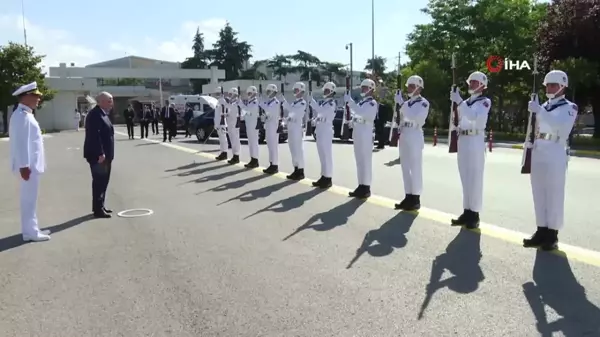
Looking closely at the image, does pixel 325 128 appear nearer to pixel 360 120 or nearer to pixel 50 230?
pixel 360 120

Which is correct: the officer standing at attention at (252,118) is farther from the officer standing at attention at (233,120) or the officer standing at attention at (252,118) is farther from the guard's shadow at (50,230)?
the guard's shadow at (50,230)

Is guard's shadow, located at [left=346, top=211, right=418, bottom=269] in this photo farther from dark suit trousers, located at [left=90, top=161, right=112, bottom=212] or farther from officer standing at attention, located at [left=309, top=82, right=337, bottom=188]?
dark suit trousers, located at [left=90, top=161, right=112, bottom=212]

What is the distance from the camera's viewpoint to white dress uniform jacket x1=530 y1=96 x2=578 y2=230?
6.23 m

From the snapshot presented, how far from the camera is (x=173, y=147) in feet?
76.3

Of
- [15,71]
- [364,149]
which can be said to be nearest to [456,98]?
[364,149]

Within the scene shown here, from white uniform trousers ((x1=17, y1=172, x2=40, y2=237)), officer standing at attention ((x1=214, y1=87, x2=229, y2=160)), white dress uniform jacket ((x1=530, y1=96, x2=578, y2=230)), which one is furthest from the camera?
officer standing at attention ((x1=214, y1=87, x2=229, y2=160))

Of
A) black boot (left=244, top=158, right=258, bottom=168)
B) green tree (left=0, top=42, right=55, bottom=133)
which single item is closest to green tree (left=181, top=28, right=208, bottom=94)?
green tree (left=0, top=42, right=55, bottom=133)

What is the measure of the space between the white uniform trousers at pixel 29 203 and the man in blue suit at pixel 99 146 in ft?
4.52

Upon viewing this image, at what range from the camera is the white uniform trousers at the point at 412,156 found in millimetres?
8812

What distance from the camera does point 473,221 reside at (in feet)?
24.7

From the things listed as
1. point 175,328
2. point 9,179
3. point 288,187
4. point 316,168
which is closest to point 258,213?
point 288,187

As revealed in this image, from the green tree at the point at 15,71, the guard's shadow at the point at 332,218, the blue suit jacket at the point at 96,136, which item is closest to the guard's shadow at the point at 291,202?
the guard's shadow at the point at 332,218

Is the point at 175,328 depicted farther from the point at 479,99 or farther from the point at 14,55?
the point at 14,55

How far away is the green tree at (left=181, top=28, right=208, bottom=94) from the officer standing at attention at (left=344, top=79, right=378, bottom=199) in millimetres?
73621
